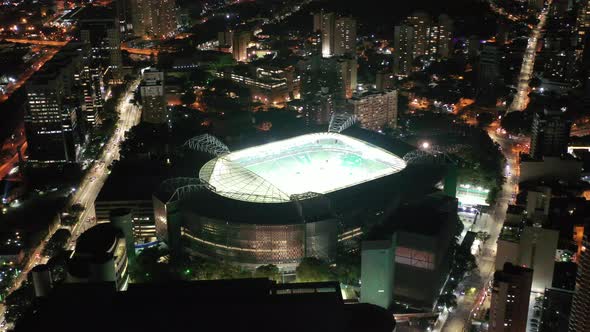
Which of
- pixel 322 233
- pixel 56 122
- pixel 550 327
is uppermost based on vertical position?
pixel 56 122

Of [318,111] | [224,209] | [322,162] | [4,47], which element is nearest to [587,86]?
[318,111]

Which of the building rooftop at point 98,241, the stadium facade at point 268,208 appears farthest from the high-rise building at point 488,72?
the building rooftop at point 98,241

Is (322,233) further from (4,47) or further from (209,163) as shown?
(4,47)

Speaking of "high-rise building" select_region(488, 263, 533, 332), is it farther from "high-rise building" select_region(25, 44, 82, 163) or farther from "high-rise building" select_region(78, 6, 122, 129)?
"high-rise building" select_region(78, 6, 122, 129)

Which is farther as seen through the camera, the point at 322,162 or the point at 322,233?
the point at 322,162

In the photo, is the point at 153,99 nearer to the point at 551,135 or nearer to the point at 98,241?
the point at 98,241

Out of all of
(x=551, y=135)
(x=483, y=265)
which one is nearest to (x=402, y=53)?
(x=551, y=135)

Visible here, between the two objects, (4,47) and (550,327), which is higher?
(4,47)

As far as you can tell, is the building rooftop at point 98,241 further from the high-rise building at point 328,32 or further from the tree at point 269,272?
the high-rise building at point 328,32
